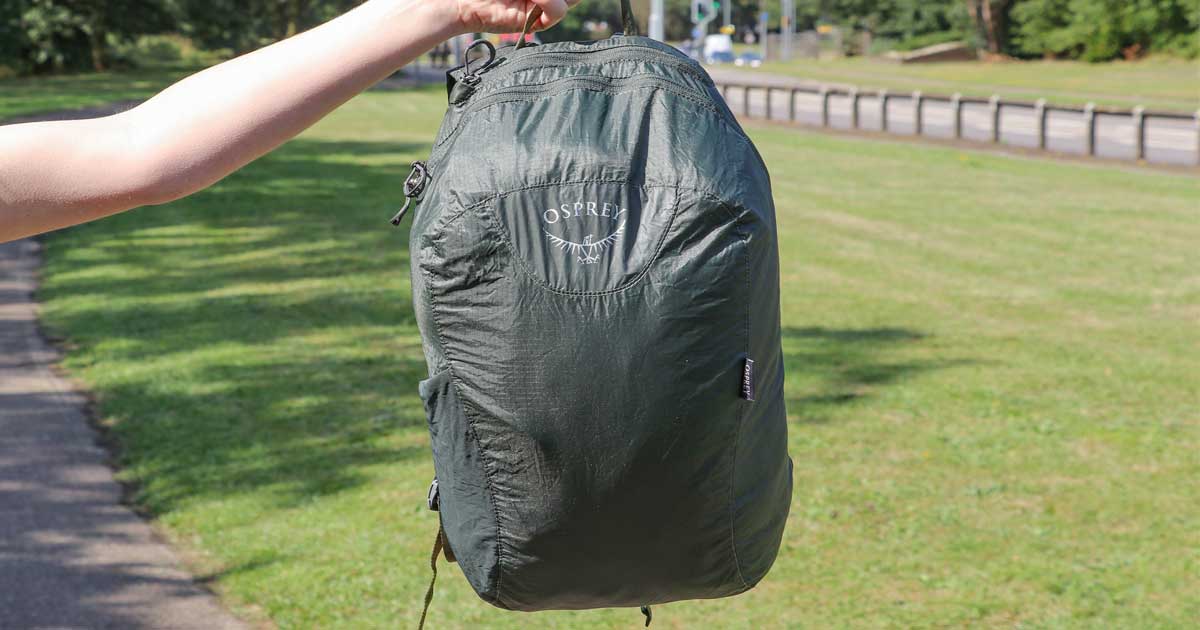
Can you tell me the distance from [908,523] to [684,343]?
11.1ft

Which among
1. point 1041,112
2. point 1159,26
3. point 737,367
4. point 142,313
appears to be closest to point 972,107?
point 1041,112

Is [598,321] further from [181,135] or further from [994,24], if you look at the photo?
[994,24]

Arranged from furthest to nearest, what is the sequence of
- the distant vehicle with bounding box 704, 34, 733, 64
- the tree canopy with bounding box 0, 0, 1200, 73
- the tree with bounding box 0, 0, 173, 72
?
the distant vehicle with bounding box 704, 34, 733, 64 → the tree canopy with bounding box 0, 0, 1200, 73 → the tree with bounding box 0, 0, 173, 72

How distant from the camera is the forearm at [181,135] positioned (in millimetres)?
1479

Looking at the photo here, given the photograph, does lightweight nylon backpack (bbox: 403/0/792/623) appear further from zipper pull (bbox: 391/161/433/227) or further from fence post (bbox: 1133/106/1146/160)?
fence post (bbox: 1133/106/1146/160)

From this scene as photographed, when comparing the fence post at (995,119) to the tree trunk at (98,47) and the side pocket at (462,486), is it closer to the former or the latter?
the side pocket at (462,486)

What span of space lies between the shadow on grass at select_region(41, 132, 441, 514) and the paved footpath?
0.20 m

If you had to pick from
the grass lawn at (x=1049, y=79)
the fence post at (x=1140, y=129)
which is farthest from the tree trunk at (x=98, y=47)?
the fence post at (x=1140, y=129)

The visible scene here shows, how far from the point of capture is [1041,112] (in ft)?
68.2

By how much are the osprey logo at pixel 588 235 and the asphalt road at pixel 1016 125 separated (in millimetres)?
18517

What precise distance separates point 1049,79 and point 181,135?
43864 millimetres

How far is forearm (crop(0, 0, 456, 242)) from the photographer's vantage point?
1.48 m

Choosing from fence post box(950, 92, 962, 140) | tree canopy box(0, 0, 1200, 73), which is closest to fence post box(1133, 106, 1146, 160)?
fence post box(950, 92, 962, 140)

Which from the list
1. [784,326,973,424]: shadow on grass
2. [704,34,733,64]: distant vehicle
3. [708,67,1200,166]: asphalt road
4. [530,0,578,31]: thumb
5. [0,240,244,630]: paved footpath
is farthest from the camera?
[704,34,733,64]: distant vehicle
